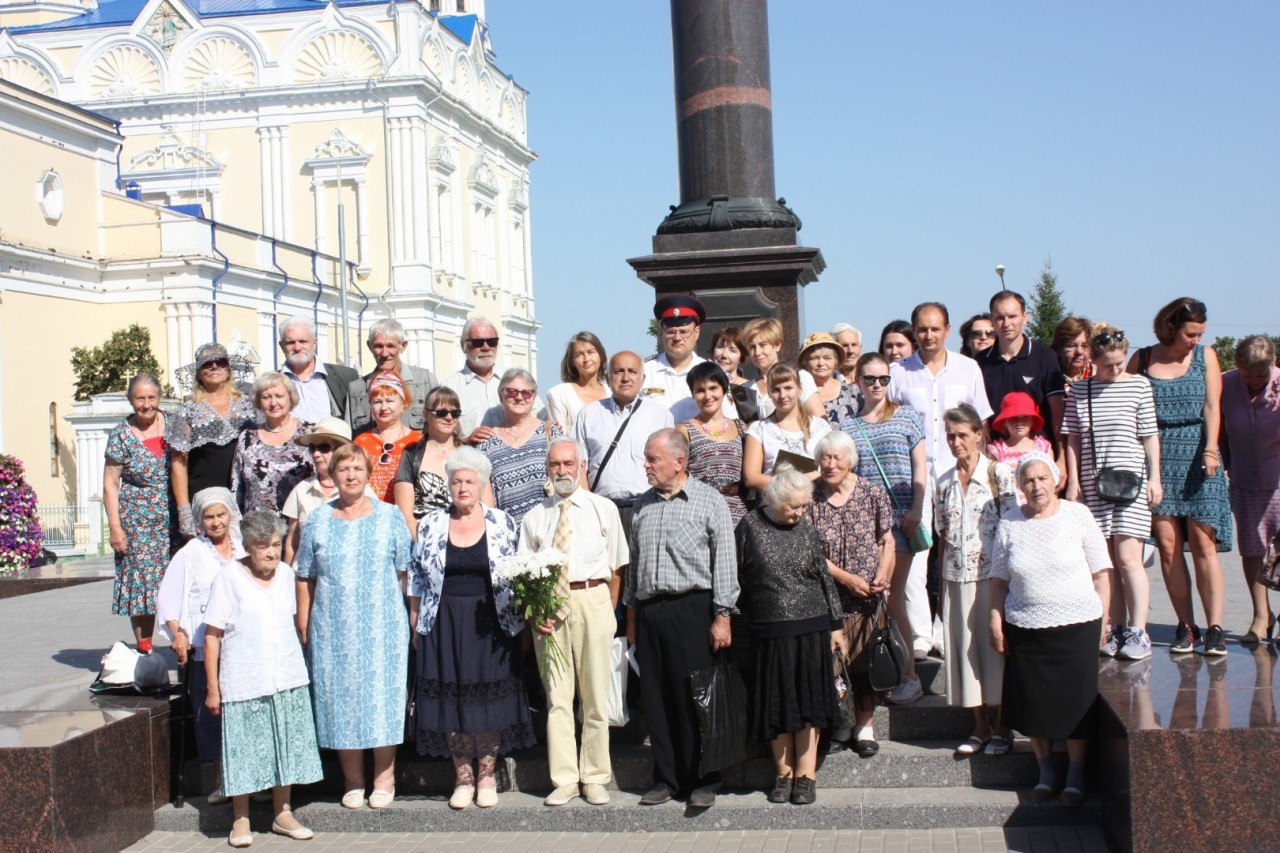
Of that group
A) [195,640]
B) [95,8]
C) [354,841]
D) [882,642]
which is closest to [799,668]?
[882,642]

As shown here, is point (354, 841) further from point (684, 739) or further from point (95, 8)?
point (95, 8)

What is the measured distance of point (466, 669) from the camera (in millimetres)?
7137

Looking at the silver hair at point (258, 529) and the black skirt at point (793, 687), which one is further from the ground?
the silver hair at point (258, 529)

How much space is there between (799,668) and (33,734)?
3.50 m

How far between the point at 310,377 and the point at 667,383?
2.16 metres

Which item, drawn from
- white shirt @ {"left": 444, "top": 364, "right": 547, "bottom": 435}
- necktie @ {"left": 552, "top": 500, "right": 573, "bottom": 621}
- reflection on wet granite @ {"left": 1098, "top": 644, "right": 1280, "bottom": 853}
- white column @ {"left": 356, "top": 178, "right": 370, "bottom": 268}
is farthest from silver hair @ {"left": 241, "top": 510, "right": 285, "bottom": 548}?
white column @ {"left": 356, "top": 178, "right": 370, "bottom": 268}

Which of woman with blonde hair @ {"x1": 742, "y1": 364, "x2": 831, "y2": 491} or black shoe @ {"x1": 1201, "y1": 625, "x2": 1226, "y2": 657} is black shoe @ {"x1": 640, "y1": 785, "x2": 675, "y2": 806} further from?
black shoe @ {"x1": 1201, "y1": 625, "x2": 1226, "y2": 657}

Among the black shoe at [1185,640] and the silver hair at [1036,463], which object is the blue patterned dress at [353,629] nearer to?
the silver hair at [1036,463]

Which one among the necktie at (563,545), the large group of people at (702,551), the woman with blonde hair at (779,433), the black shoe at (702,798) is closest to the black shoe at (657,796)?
the large group of people at (702,551)

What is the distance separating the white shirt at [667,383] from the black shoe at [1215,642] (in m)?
2.94

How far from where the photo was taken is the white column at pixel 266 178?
51469mm

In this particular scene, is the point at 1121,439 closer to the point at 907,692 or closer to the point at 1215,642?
the point at 1215,642

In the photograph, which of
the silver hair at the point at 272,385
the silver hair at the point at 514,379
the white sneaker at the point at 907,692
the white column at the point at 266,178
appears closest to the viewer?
the white sneaker at the point at 907,692

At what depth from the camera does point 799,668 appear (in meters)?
6.85
